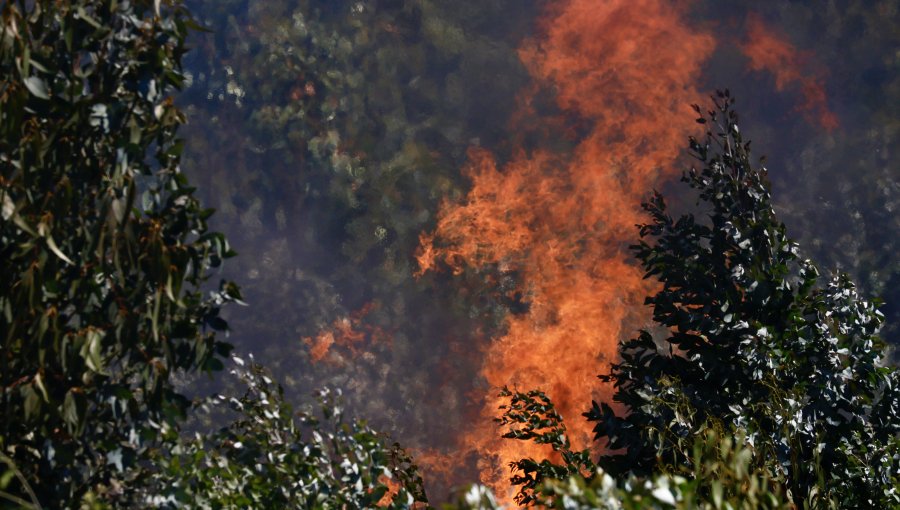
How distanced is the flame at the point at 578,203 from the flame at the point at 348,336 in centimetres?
308

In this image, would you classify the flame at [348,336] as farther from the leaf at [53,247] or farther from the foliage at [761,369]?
the leaf at [53,247]

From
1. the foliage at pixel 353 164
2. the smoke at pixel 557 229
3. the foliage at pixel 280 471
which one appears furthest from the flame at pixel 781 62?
the foliage at pixel 280 471

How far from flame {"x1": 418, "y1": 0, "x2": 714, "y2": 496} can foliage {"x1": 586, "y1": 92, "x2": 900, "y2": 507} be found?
19.9m

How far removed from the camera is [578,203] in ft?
117

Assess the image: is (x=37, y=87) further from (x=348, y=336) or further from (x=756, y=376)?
(x=348, y=336)

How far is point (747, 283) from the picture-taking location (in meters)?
11.2

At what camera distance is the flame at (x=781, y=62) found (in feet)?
113

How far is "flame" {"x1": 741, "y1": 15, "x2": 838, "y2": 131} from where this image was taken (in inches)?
1356

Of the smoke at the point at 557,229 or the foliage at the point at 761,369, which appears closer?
the foliage at the point at 761,369

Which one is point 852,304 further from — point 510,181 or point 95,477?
point 510,181

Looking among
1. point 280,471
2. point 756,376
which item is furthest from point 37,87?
point 756,376

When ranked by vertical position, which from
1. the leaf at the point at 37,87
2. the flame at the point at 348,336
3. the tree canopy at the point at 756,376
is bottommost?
the leaf at the point at 37,87

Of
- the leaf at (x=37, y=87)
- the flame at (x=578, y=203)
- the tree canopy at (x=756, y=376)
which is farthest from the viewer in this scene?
the flame at (x=578, y=203)

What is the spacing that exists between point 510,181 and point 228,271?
38.6ft
